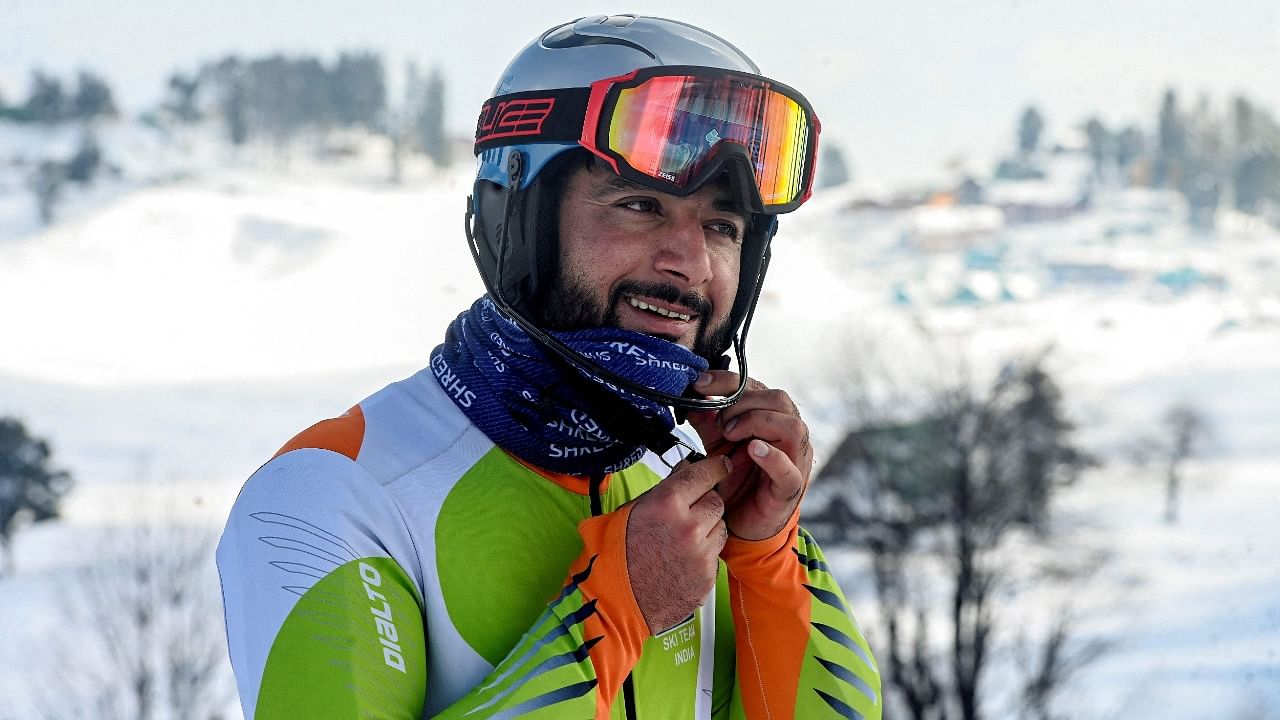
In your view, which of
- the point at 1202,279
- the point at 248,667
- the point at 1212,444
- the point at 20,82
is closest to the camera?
the point at 248,667

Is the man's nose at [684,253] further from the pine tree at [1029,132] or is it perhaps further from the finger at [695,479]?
the pine tree at [1029,132]

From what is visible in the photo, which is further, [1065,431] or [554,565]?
[1065,431]

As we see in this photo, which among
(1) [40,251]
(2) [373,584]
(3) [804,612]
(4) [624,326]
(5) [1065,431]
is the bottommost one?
(1) [40,251]

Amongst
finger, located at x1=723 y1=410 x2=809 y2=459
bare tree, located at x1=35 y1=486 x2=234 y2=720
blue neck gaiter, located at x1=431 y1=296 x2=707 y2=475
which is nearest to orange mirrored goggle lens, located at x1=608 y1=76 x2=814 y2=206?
blue neck gaiter, located at x1=431 y1=296 x2=707 y2=475

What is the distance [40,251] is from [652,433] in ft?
258

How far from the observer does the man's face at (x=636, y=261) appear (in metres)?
2.06

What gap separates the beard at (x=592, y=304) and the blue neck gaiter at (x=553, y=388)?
0.04 meters

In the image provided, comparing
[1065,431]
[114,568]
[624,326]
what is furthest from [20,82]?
[624,326]

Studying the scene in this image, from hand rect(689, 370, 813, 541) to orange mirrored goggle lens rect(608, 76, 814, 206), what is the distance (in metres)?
0.37

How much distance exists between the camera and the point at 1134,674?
40.4 meters

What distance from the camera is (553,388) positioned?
2072 millimetres

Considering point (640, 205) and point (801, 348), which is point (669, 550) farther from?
point (801, 348)

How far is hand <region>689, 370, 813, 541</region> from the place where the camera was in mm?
2012

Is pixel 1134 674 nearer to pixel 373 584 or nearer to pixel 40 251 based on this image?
pixel 373 584
